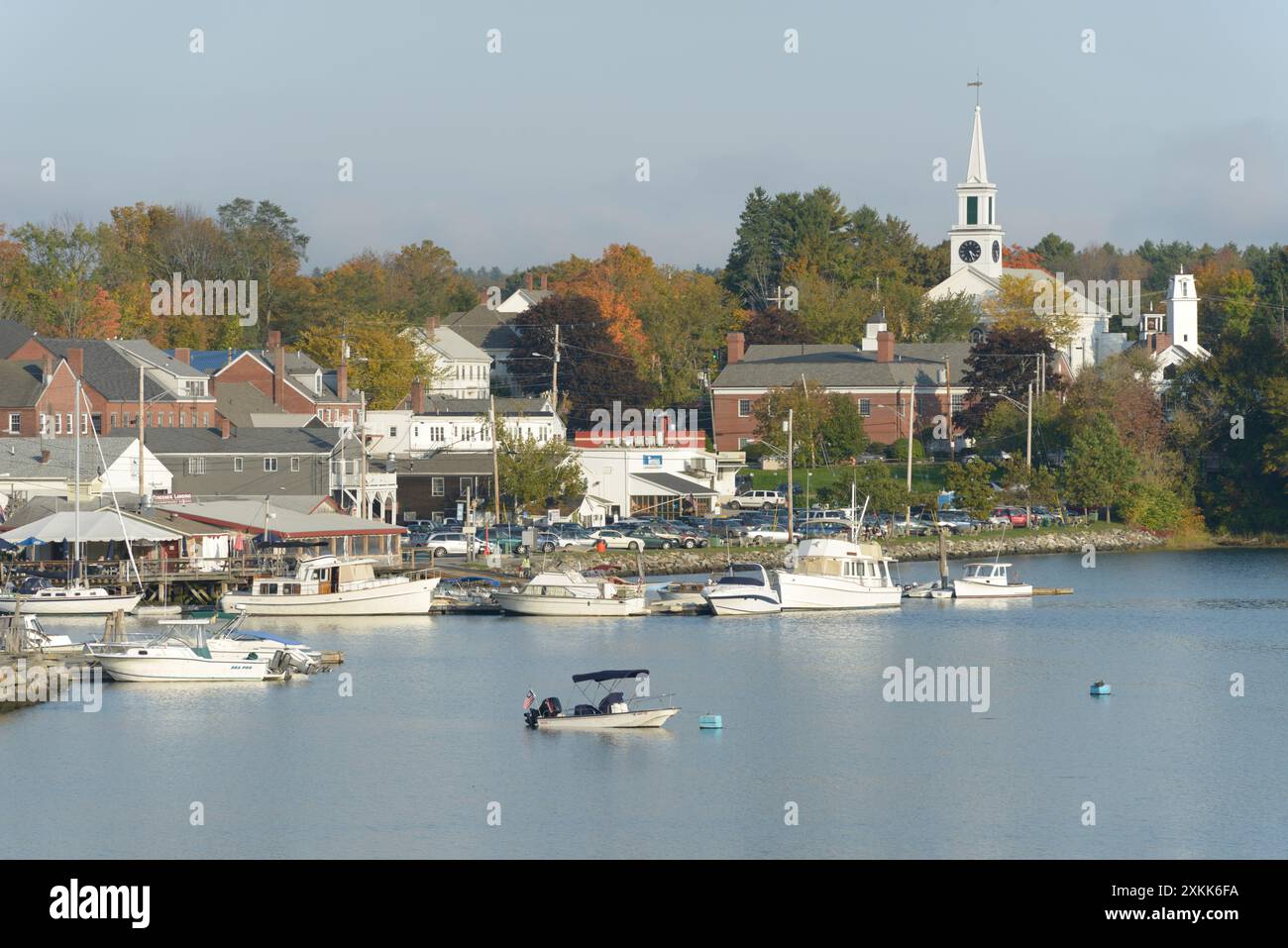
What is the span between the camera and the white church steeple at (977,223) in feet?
494

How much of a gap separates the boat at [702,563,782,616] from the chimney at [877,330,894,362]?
58006 mm

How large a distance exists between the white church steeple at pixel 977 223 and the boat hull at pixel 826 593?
8264 cm

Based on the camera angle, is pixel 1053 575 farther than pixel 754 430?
No

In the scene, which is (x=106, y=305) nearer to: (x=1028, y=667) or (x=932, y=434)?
(x=932, y=434)

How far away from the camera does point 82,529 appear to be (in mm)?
69688

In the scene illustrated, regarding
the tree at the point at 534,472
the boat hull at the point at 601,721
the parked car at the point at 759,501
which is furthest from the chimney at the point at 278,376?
the boat hull at the point at 601,721

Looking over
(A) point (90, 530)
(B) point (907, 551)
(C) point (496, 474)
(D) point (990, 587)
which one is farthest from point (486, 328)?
(A) point (90, 530)

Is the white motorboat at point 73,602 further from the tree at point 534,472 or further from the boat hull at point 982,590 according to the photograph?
the boat hull at point 982,590

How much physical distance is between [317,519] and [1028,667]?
31383mm

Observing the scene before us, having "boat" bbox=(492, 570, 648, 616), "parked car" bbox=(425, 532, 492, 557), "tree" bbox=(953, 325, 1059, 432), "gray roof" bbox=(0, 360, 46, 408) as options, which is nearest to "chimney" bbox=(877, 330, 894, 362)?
"tree" bbox=(953, 325, 1059, 432)

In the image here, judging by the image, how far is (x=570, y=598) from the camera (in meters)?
67.9

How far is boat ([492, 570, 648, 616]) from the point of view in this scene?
67812 millimetres

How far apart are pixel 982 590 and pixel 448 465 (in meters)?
32.7

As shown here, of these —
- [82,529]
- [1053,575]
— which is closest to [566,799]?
[82,529]
